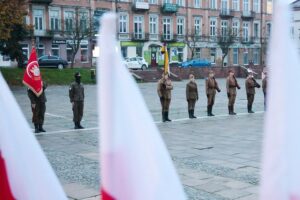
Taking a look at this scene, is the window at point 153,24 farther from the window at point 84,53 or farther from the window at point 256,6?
the window at point 256,6

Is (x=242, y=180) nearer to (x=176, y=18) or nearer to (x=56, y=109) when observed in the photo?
(x=56, y=109)

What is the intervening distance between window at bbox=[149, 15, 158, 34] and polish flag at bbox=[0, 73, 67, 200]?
182ft

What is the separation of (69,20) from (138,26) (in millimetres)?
10963

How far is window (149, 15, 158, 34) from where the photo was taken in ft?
187

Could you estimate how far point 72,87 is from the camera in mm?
13367

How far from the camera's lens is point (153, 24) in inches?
2256

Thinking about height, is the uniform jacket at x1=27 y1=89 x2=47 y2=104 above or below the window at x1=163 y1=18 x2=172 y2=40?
below

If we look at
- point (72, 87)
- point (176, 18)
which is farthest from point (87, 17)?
point (72, 87)

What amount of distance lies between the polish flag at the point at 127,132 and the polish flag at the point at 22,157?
1.12 feet

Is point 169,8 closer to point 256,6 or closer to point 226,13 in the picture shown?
point 226,13

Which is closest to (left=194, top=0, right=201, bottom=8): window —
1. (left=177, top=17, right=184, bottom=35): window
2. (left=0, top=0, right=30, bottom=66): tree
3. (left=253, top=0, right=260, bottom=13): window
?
(left=177, top=17, right=184, bottom=35): window

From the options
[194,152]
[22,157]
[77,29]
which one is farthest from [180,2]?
[22,157]

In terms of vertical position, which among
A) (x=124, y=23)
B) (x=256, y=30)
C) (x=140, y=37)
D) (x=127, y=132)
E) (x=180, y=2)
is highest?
(x=180, y=2)

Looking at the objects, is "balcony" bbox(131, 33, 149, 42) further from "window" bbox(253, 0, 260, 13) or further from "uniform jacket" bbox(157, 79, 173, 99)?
"uniform jacket" bbox(157, 79, 173, 99)
